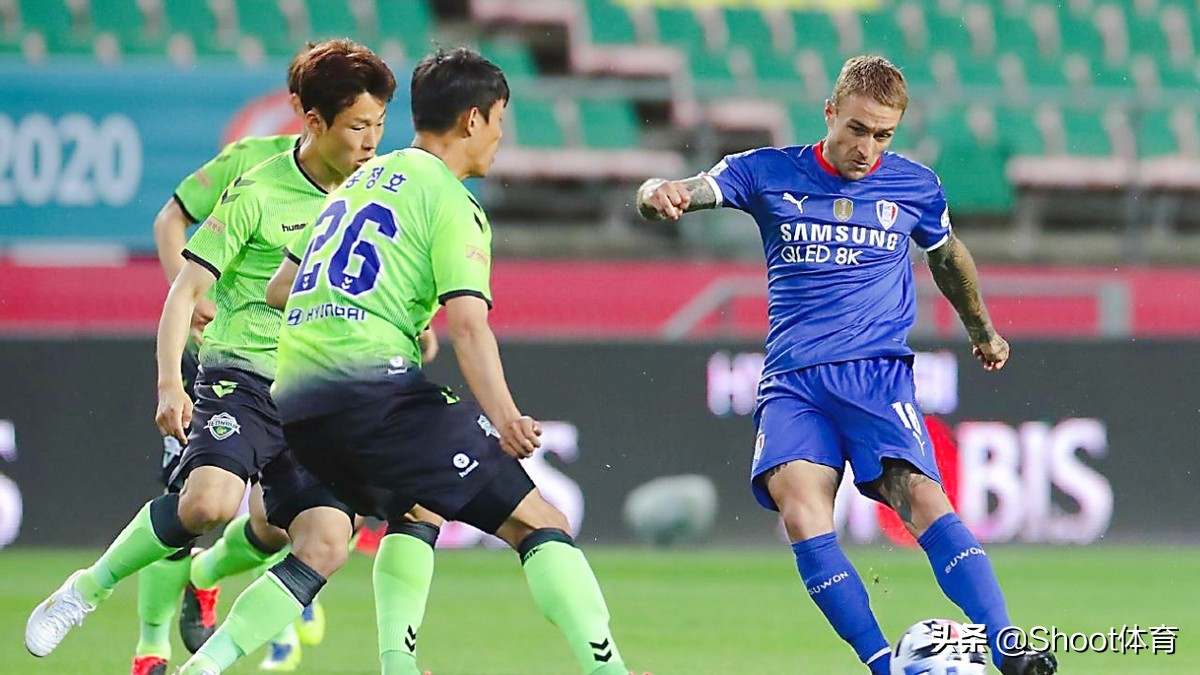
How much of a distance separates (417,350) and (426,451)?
289 millimetres

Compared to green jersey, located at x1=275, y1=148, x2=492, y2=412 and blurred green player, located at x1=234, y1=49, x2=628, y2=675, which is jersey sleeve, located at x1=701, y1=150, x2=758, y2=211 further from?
green jersey, located at x1=275, y1=148, x2=492, y2=412

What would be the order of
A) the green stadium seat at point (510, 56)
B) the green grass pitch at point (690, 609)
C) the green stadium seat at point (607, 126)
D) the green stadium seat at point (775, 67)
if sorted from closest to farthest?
the green grass pitch at point (690, 609)
the green stadium seat at point (607, 126)
the green stadium seat at point (510, 56)
the green stadium seat at point (775, 67)

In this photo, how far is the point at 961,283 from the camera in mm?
6500

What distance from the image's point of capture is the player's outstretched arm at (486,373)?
197 inches

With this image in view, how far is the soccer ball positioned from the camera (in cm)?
544

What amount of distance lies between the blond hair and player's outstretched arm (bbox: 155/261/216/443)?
2022 mm

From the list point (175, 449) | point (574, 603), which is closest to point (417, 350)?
point (574, 603)

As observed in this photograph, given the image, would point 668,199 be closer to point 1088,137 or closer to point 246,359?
point 246,359

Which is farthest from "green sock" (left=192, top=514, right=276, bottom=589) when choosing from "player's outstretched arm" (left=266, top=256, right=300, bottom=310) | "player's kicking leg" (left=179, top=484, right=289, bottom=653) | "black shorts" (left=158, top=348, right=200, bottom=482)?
"player's outstretched arm" (left=266, top=256, right=300, bottom=310)

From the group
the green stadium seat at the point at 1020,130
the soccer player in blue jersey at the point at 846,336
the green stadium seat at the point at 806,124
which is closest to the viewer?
the soccer player in blue jersey at the point at 846,336

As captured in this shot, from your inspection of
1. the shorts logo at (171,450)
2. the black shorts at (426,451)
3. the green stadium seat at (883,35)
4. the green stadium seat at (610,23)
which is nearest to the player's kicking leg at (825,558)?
the black shorts at (426,451)

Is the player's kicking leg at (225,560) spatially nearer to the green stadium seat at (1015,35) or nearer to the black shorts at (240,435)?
the black shorts at (240,435)

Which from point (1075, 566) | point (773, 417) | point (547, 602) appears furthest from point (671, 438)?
point (547, 602)

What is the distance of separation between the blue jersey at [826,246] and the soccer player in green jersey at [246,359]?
1.19m
